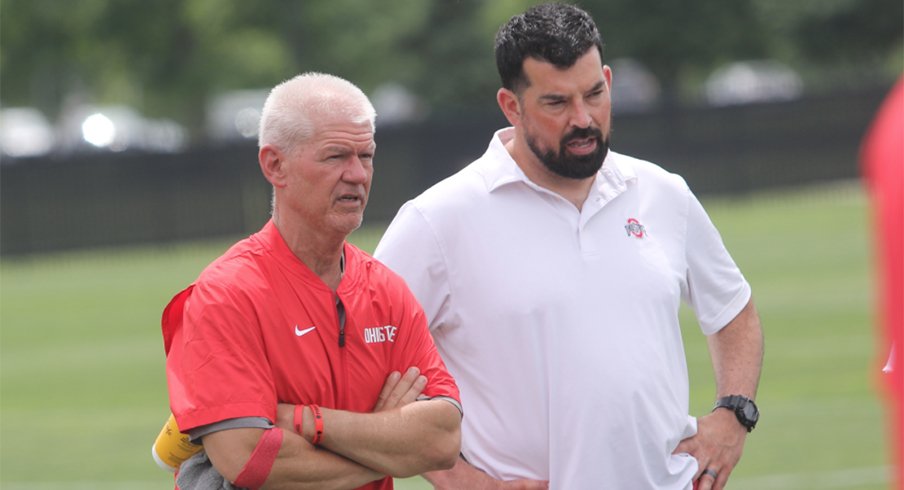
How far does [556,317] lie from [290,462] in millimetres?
1096

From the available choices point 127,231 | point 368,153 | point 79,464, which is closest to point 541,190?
point 368,153

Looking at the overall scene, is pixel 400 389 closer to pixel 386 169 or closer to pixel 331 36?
pixel 386 169

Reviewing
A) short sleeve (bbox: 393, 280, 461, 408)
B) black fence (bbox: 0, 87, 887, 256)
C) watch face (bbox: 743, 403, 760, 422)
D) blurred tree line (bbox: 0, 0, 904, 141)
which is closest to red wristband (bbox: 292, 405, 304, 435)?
short sleeve (bbox: 393, 280, 461, 408)

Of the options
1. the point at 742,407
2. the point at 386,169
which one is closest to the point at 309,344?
the point at 742,407

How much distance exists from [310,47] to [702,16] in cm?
1155

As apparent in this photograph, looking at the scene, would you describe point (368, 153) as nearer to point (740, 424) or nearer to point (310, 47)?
point (740, 424)

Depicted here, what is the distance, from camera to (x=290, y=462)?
4.72 meters

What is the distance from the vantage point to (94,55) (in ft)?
167

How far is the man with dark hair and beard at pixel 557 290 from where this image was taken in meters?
5.40

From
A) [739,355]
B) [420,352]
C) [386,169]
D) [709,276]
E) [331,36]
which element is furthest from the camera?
[331,36]

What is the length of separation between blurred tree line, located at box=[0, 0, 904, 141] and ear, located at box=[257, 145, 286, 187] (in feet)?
Answer: 118

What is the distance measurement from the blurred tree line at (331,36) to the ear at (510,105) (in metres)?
35.1

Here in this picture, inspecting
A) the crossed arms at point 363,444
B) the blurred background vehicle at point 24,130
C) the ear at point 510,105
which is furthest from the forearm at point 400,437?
the blurred background vehicle at point 24,130

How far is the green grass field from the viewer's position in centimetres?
1269
